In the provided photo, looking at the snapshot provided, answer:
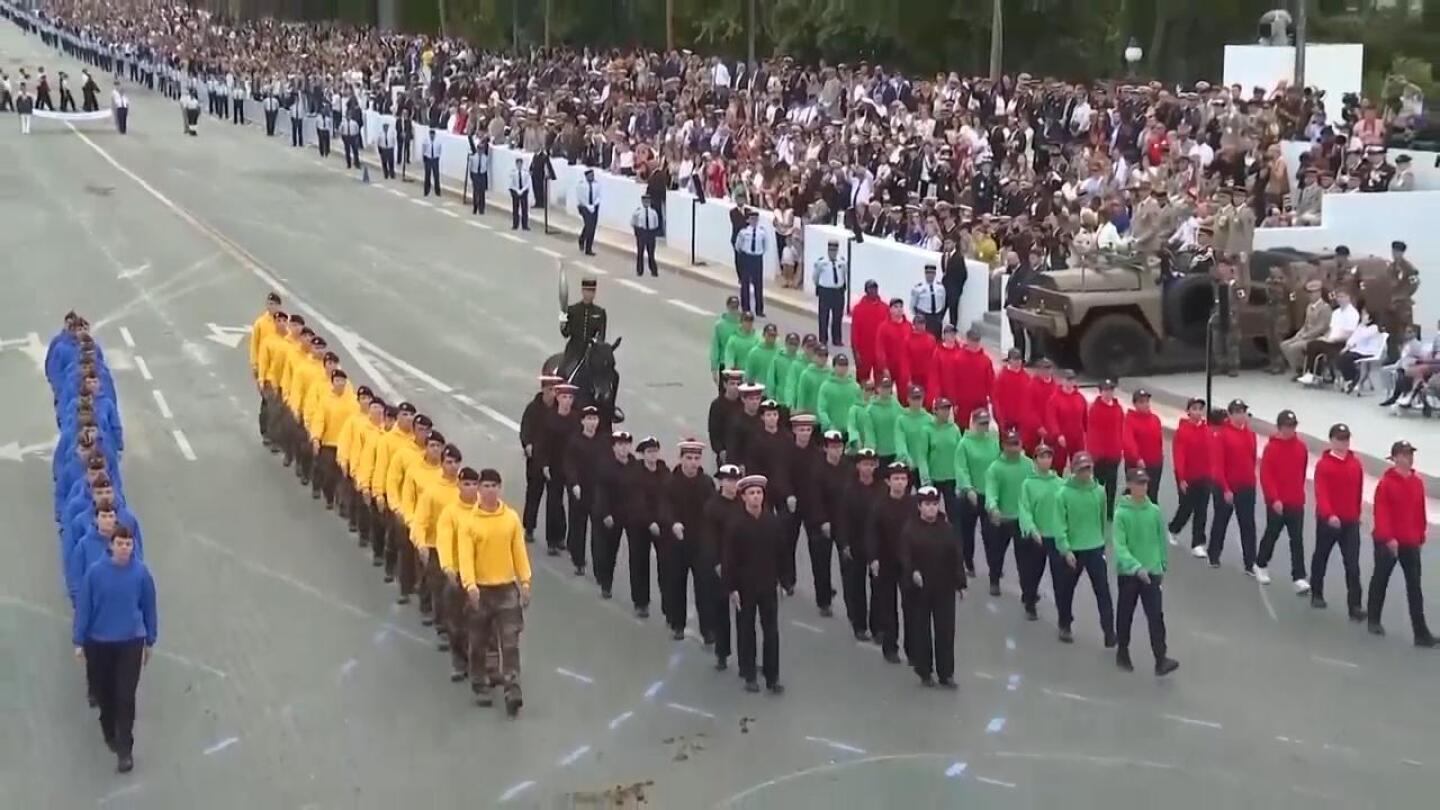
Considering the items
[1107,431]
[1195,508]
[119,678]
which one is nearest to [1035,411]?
[1107,431]

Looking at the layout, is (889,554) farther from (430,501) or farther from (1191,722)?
(430,501)

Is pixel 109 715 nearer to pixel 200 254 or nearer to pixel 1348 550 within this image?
pixel 1348 550

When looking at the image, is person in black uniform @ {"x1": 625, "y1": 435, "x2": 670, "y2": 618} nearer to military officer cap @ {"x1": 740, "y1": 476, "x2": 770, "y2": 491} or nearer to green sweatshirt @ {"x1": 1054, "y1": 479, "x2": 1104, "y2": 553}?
military officer cap @ {"x1": 740, "y1": 476, "x2": 770, "y2": 491}

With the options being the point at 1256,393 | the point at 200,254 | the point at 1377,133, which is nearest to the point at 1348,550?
the point at 1256,393

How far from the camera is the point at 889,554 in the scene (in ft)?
46.2

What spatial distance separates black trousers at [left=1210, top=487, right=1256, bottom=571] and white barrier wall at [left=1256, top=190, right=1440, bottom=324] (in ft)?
37.6

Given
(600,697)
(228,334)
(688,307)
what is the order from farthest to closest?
(688,307), (228,334), (600,697)

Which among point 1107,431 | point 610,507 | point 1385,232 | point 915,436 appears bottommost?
point 610,507

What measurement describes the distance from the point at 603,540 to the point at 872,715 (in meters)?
Answer: 3.33

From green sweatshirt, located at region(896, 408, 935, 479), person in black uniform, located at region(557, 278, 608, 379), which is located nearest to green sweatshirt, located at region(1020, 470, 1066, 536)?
green sweatshirt, located at region(896, 408, 935, 479)

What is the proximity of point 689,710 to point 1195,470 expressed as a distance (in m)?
5.33

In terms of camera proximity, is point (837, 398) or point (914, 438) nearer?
point (914, 438)

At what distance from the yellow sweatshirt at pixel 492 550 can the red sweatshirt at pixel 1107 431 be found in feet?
20.1

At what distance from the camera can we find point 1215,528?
54.0 ft
